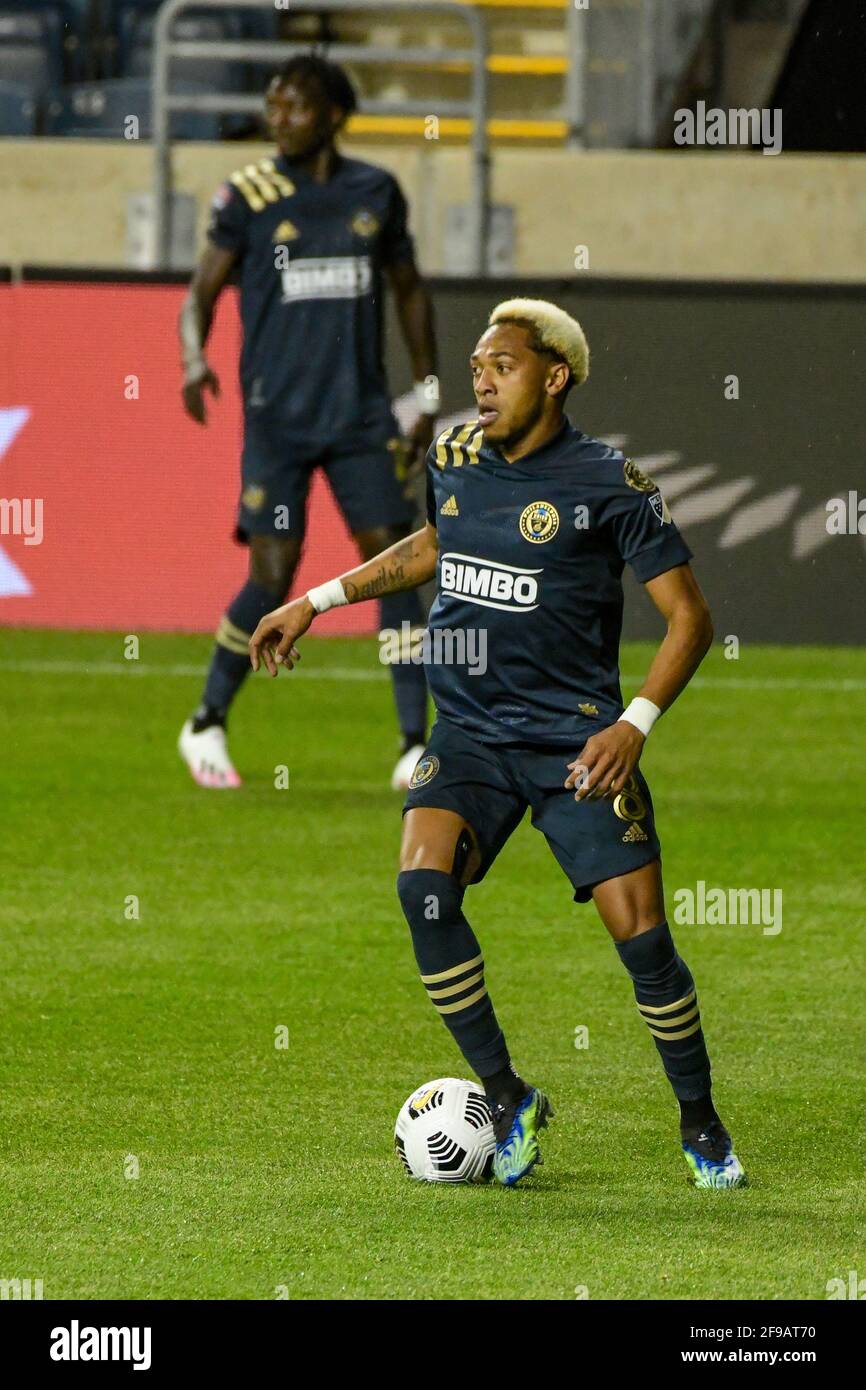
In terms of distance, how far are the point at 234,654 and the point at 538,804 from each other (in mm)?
4676

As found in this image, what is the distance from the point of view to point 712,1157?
4.86 m

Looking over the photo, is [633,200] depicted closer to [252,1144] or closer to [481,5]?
[481,5]

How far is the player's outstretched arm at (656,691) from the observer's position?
470cm

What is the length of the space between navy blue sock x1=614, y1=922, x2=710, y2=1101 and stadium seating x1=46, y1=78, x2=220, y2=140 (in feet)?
41.7

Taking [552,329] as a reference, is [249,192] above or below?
above

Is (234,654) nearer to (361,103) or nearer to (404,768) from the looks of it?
(404,768)

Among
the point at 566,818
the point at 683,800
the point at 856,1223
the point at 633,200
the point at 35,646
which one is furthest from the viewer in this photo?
the point at 633,200

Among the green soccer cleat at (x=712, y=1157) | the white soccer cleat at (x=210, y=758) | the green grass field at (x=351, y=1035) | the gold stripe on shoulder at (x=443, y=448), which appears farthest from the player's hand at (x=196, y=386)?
the green soccer cleat at (x=712, y=1157)

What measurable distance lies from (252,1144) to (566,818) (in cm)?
92

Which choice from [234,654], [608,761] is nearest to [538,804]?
[608,761]

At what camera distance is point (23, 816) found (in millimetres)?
9023
